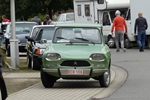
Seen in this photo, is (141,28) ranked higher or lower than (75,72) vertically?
higher

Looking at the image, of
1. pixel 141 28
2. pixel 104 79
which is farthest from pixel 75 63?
pixel 141 28

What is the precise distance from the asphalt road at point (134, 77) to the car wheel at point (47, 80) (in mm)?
1879

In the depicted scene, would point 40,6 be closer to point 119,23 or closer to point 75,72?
point 119,23

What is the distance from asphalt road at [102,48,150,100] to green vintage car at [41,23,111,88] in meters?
0.77

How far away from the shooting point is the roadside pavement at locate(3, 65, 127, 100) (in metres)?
13.0

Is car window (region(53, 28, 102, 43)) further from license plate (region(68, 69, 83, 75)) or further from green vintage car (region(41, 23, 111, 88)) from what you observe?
license plate (region(68, 69, 83, 75))

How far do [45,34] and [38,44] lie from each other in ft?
4.37

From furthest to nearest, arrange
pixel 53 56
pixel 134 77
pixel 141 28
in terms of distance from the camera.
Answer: pixel 141 28 → pixel 134 77 → pixel 53 56

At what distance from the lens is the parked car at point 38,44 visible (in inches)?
751

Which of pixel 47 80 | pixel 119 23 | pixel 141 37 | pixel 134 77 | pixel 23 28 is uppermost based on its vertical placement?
pixel 119 23

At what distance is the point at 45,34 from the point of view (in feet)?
67.8

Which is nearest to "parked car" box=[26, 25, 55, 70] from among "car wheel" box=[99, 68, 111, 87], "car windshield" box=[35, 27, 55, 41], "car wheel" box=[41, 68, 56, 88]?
"car windshield" box=[35, 27, 55, 41]

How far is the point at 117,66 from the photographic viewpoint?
20.5 metres

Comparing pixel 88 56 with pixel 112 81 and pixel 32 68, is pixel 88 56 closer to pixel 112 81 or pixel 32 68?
pixel 112 81
